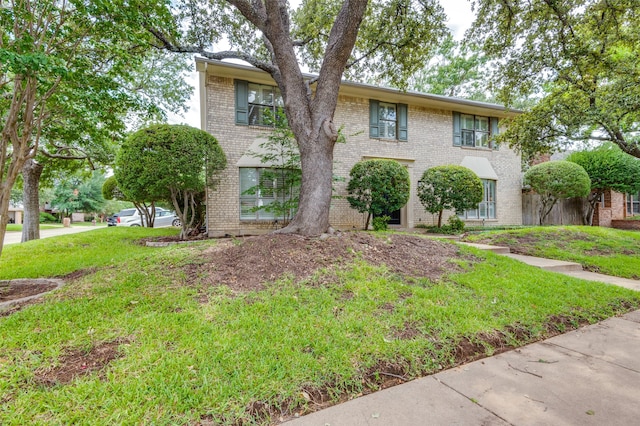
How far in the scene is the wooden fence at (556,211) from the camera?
46.7 feet

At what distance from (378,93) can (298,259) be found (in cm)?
Answer: 899

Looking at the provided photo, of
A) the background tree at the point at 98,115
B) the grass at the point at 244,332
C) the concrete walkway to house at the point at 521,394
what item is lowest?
the concrete walkway to house at the point at 521,394

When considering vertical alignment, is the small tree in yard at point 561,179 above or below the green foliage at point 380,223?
above

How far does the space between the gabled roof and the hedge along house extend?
3 centimetres

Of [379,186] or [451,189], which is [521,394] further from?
[451,189]

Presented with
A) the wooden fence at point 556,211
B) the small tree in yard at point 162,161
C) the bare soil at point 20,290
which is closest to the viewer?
the bare soil at point 20,290

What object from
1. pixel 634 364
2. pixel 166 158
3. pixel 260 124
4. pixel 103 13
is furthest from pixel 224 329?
pixel 260 124

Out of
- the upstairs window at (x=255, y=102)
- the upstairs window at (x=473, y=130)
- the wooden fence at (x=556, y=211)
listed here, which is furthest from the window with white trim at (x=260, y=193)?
the wooden fence at (x=556, y=211)

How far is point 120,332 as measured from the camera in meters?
2.51

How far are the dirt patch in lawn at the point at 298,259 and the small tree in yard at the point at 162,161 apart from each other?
11.2 ft

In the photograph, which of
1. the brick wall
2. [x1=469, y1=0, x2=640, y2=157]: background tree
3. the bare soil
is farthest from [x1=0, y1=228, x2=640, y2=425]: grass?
[x1=469, y1=0, x2=640, y2=157]: background tree

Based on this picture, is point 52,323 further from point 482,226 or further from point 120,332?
point 482,226

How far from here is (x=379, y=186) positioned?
30.8 ft

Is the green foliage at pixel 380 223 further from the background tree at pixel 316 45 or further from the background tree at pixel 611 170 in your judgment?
the background tree at pixel 611 170
